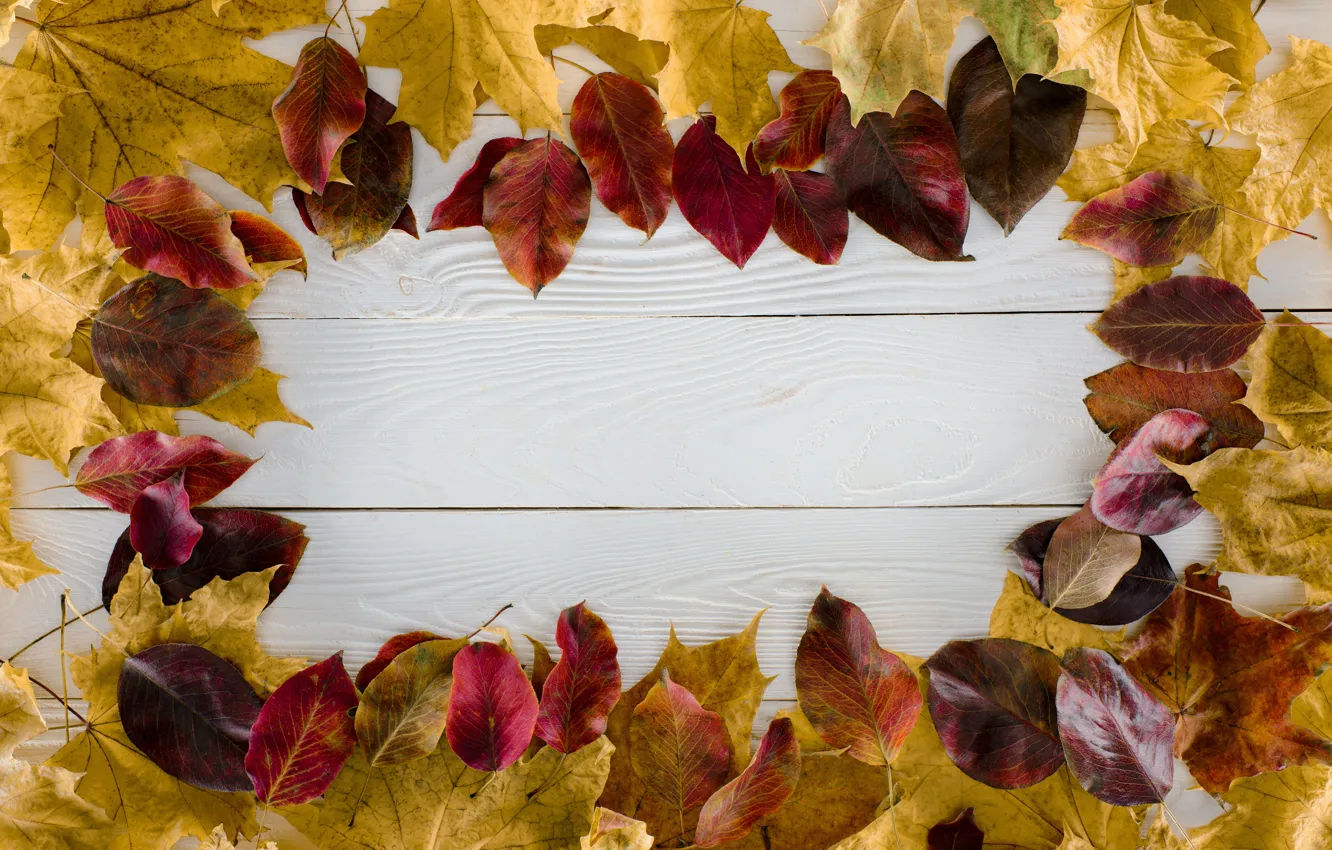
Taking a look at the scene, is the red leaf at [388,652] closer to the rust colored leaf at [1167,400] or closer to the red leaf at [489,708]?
the red leaf at [489,708]

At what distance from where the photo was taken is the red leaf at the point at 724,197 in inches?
26.4

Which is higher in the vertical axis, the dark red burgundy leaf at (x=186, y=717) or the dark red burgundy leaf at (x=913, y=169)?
the dark red burgundy leaf at (x=913, y=169)

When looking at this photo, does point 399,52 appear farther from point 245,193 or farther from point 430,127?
point 245,193

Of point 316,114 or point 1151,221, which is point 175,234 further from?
point 1151,221

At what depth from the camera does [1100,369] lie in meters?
0.70

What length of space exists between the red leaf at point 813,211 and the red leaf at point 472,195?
0.24 metres

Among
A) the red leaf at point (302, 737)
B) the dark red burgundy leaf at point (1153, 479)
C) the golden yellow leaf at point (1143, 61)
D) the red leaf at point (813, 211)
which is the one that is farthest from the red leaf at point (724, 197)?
the red leaf at point (302, 737)

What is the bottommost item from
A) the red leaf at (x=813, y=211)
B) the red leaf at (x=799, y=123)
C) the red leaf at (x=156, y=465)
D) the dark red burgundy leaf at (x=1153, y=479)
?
the dark red burgundy leaf at (x=1153, y=479)

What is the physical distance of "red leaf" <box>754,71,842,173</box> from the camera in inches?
26.1

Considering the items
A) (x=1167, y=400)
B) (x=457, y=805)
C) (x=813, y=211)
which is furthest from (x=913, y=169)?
(x=457, y=805)

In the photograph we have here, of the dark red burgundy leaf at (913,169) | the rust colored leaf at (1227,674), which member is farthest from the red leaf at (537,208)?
the rust colored leaf at (1227,674)

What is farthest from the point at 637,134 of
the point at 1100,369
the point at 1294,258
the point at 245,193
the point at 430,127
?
the point at 1294,258

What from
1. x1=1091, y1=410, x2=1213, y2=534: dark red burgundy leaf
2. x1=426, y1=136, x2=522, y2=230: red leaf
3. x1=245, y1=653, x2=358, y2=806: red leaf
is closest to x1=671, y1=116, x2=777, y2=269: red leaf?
x1=426, y1=136, x2=522, y2=230: red leaf

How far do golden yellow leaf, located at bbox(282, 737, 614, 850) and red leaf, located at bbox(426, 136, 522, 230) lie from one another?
0.47 m
